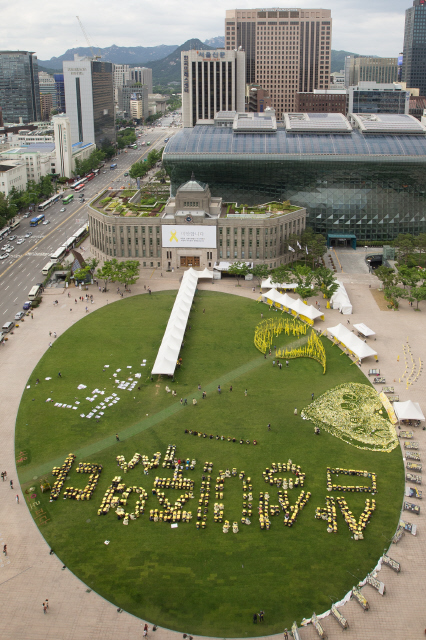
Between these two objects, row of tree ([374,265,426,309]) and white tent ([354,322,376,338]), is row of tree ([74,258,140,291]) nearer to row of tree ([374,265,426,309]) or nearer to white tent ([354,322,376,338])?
white tent ([354,322,376,338])

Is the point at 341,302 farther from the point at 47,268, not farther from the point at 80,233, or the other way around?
the point at 80,233

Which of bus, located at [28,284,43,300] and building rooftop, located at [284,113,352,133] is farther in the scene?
building rooftop, located at [284,113,352,133]

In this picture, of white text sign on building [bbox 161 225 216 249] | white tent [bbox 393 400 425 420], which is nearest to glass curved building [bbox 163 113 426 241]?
white text sign on building [bbox 161 225 216 249]

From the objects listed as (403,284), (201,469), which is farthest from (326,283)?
(201,469)

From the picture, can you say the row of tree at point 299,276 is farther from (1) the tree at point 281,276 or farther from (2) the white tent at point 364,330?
(2) the white tent at point 364,330

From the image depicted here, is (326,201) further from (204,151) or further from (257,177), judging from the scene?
(204,151)

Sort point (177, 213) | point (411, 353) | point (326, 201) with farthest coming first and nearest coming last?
1. point (326, 201)
2. point (177, 213)
3. point (411, 353)

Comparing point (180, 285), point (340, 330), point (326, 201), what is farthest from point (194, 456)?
point (326, 201)
